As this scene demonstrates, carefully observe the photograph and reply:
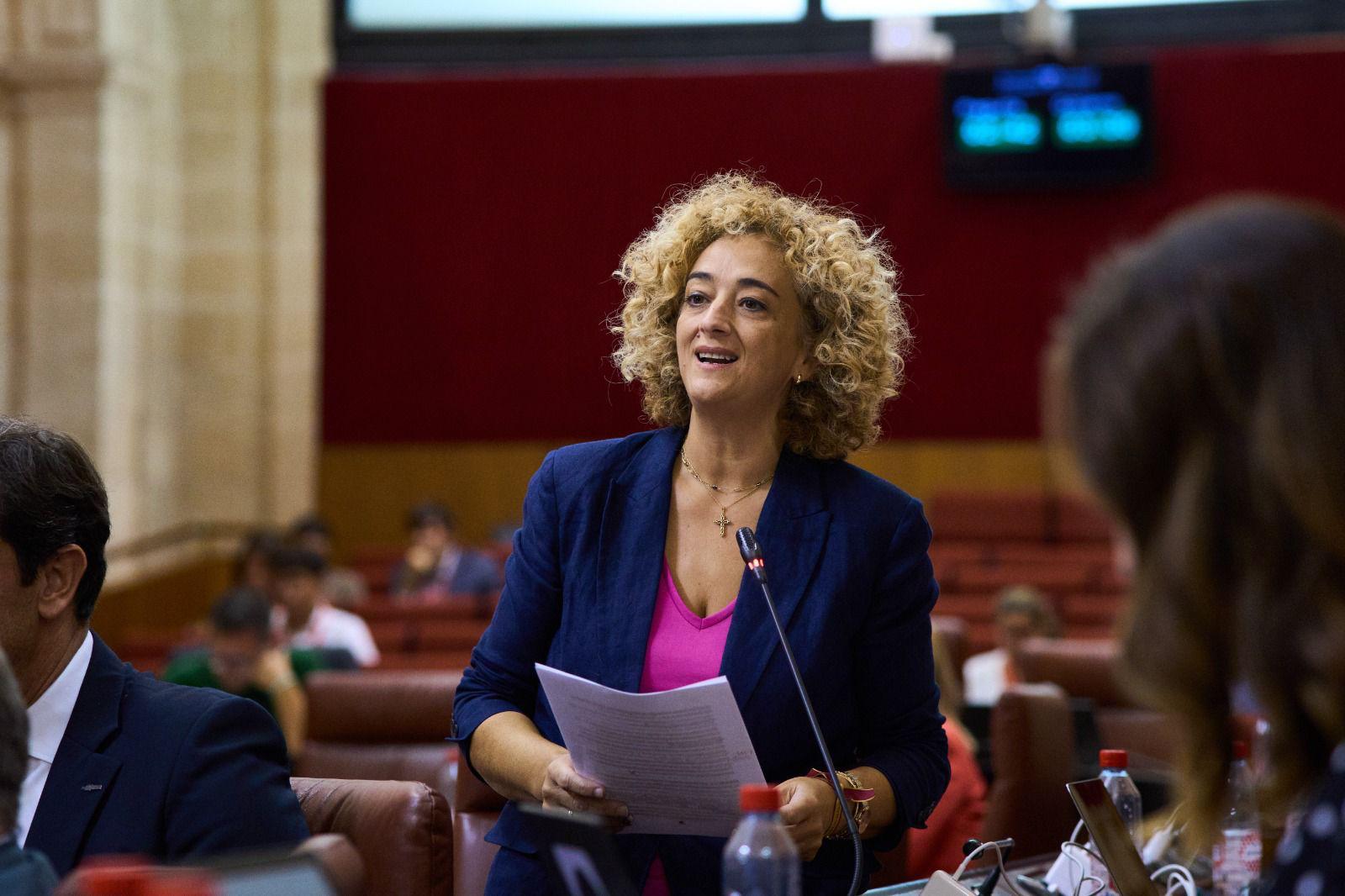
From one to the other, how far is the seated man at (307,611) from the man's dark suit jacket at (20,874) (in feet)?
18.1

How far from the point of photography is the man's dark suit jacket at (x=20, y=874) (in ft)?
4.28

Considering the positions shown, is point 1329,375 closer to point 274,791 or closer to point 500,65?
point 274,791

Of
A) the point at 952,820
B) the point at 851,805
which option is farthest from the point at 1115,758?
the point at 952,820

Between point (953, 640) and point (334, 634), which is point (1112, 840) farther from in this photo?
point (334, 634)

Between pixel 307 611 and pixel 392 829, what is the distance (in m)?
5.22

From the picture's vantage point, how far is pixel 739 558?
7.09 feet

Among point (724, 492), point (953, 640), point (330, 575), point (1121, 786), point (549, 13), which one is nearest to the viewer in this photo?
point (724, 492)

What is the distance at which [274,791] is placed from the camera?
1767 millimetres

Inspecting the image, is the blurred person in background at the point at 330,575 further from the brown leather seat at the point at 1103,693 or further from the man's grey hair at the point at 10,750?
the man's grey hair at the point at 10,750

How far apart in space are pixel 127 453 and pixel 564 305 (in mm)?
2943

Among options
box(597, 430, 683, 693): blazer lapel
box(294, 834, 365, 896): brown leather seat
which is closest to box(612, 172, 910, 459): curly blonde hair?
box(597, 430, 683, 693): blazer lapel

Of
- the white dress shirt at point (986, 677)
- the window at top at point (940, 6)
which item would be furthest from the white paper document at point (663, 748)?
the window at top at point (940, 6)

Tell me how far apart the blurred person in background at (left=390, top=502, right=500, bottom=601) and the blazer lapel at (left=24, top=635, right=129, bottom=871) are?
6746 mm

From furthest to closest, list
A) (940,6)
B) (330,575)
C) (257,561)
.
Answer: (940,6) < (330,575) < (257,561)
